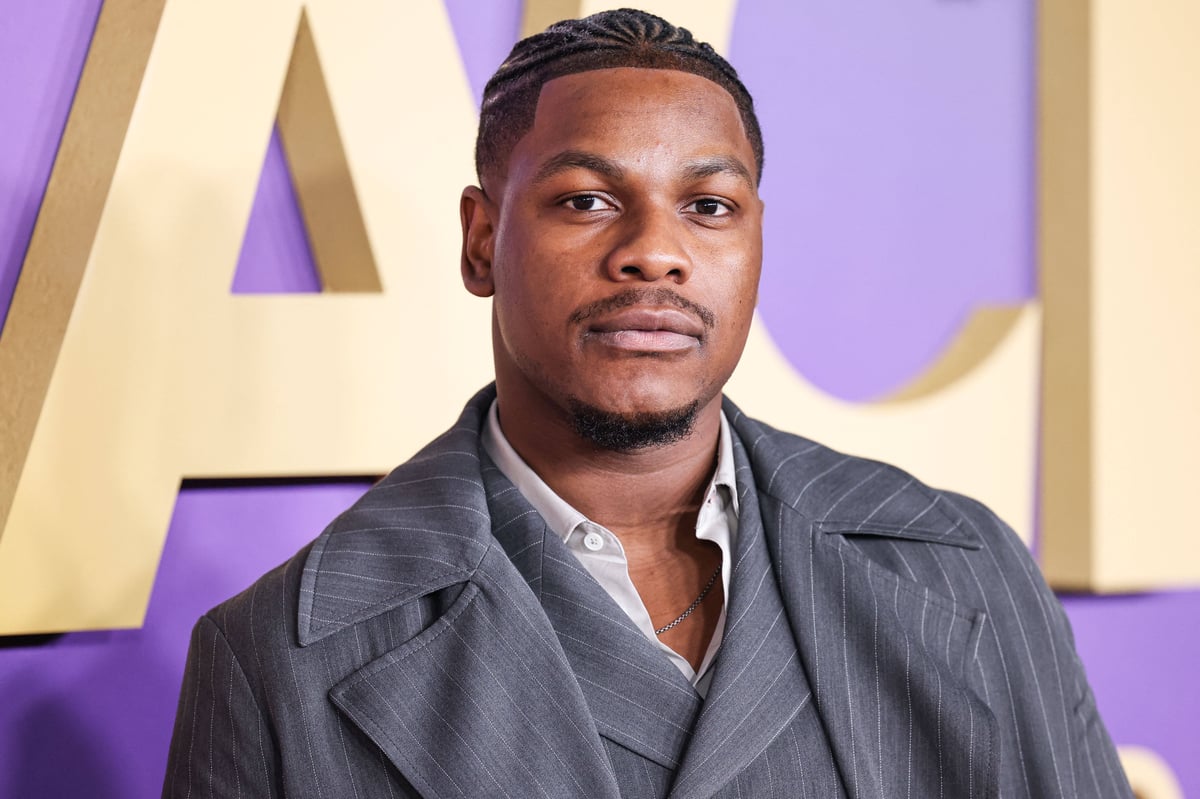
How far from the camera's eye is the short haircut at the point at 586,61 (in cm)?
126

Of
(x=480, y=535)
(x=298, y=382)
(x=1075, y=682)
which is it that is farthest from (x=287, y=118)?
(x=1075, y=682)

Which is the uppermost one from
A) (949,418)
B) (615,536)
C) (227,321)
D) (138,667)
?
(227,321)

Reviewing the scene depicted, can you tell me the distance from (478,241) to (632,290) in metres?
0.26

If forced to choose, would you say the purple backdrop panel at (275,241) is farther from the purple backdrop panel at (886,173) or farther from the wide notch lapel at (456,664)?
the purple backdrop panel at (886,173)

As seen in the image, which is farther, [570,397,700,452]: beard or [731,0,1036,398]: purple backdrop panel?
[731,0,1036,398]: purple backdrop panel

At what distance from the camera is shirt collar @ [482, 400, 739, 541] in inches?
48.8

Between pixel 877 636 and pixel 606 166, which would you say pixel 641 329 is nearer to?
pixel 606 166

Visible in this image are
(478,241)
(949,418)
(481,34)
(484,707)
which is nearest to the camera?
(484,707)

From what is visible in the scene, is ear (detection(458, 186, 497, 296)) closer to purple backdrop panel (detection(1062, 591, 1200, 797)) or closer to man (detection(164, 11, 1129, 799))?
man (detection(164, 11, 1129, 799))

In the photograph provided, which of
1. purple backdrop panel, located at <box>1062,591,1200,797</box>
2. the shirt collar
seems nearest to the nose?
the shirt collar

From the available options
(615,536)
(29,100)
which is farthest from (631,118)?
(29,100)

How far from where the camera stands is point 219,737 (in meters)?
1.12

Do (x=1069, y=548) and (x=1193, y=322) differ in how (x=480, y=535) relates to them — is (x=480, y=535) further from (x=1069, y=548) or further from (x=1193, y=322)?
(x=1193, y=322)

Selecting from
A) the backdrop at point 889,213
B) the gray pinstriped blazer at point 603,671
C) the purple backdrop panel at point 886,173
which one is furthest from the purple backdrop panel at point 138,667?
the purple backdrop panel at point 886,173
